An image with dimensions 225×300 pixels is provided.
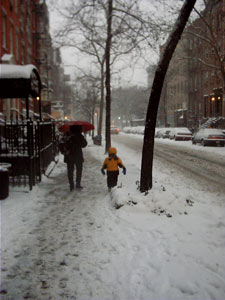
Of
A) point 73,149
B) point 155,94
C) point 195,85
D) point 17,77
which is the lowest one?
point 73,149

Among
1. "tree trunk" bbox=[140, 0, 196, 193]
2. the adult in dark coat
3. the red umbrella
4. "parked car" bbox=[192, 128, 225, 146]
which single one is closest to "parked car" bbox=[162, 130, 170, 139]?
"parked car" bbox=[192, 128, 225, 146]

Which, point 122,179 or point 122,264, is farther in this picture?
point 122,179

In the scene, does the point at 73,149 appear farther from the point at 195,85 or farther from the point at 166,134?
the point at 195,85

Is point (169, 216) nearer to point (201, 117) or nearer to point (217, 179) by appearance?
point (217, 179)

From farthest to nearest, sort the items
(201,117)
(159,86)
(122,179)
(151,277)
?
(201,117) < (122,179) < (159,86) < (151,277)

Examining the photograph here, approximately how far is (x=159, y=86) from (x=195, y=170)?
6.25 metres

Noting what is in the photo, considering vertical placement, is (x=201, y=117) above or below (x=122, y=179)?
above

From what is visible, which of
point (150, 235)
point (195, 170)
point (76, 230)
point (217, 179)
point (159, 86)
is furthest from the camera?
point (195, 170)

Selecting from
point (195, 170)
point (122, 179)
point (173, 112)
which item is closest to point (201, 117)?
point (173, 112)

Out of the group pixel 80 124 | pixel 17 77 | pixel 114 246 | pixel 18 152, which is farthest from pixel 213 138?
pixel 114 246

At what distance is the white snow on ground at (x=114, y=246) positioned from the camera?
3.44 m

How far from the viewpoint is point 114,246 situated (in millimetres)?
4598

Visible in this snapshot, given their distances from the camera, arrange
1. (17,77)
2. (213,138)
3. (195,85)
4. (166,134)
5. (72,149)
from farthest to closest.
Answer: (195,85) → (166,134) → (213,138) → (17,77) → (72,149)

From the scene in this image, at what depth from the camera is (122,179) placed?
9477mm
